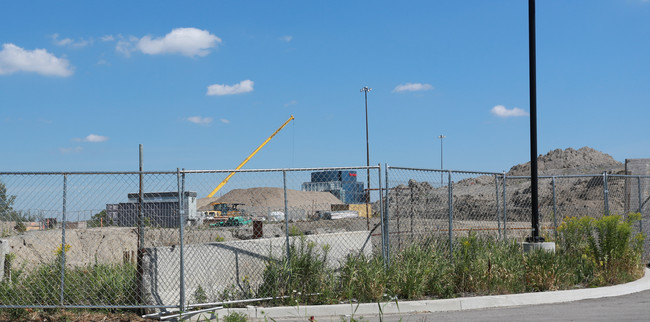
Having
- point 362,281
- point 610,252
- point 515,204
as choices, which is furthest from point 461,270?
point 515,204

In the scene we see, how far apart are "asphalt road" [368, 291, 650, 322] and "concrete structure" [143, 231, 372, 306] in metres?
2.10

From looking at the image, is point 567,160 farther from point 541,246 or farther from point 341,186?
point 541,246

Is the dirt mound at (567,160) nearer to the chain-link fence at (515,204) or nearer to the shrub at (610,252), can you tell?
the chain-link fence at (515,204)

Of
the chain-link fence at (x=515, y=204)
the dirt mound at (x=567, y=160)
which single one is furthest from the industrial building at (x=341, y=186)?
the dirt mound at (x=567, y=160)

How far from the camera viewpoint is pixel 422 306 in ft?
32.9

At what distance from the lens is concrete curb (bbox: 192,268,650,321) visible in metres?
9.65

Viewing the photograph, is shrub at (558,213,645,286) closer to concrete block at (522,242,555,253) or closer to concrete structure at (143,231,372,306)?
concrete block at (522,242,555,253)

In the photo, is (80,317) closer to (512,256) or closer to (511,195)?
(512,256)

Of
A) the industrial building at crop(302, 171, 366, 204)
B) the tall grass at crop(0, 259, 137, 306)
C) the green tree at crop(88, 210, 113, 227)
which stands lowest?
the tall grass at crop(0, 259, 137, 306)

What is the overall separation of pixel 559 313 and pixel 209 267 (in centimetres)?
615

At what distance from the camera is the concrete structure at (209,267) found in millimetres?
10008

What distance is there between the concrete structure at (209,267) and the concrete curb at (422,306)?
69 cm

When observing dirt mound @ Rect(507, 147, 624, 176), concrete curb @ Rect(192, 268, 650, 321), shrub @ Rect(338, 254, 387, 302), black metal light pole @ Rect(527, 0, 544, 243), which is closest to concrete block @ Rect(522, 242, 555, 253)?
black metal light pole @ Rect(527, 0, 544, 243)

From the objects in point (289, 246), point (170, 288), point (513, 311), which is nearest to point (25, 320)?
point (170, 288)
